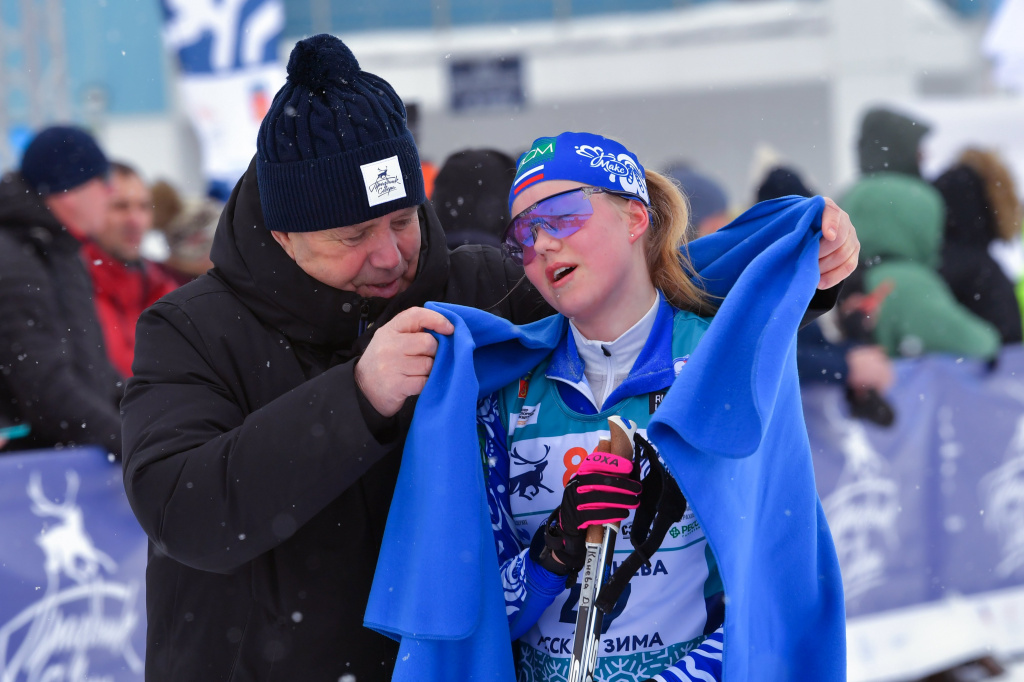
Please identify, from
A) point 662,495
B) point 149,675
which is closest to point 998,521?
point 662,495

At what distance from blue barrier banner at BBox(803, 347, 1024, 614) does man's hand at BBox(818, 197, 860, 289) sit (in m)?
3.14

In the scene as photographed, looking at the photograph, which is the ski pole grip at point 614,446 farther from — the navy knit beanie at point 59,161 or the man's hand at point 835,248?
the navy knit beanie at point 59,161

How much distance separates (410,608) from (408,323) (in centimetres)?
58

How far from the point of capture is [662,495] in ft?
6.61

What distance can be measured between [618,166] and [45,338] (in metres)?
3.17

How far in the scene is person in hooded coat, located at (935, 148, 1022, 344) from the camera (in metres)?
6.23

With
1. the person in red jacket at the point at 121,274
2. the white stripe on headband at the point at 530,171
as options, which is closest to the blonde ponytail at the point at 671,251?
the white stripe on headband at the point at 530,171

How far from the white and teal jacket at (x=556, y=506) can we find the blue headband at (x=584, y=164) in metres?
0.29

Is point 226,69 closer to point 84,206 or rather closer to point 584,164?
point 84,206

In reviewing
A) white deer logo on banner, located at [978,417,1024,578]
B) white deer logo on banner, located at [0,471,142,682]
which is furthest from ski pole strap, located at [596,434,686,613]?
white deer logo on banner, located at [978,417,1024,578]

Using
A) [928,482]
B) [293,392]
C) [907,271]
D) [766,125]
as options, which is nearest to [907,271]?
[907,271]

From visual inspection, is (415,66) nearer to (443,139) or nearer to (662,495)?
(443,139)

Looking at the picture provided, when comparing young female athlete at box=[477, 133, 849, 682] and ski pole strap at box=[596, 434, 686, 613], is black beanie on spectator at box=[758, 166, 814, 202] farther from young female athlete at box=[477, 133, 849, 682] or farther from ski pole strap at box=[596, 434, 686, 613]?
ski pole strap at box=[596, 434, 686, 613]

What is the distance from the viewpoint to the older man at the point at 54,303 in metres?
4.32
